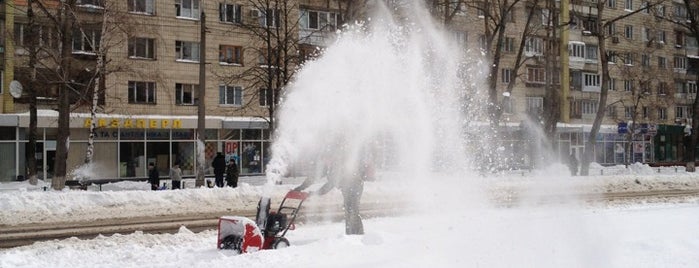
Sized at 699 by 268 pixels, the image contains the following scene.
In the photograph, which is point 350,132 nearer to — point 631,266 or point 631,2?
point 631,266

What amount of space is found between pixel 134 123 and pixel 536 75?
108 ft

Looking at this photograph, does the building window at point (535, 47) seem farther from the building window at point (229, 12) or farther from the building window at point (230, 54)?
the building window at point (229, 12)

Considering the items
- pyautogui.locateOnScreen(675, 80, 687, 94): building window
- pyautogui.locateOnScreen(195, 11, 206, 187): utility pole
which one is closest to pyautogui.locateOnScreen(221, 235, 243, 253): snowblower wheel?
pyautogui.locateOnScreen(195, 11, 206, 187): utility pole

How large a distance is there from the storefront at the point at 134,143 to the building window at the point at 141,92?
1.26 metres

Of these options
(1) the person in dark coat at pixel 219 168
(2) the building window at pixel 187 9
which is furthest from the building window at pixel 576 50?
(1) the person in dark coat at pixel 219 168

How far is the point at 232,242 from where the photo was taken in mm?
10719

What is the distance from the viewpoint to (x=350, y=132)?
12031mm

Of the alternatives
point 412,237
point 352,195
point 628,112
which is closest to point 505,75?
point 628,112

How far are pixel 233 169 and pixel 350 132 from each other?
14.1m

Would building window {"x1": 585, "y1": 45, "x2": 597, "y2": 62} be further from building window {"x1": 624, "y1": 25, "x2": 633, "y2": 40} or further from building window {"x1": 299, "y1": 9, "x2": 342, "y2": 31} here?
building window {"x1": 299, "y1": 9, "x2": 342, "y2": 31}

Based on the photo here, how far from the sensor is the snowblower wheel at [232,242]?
1050 cm

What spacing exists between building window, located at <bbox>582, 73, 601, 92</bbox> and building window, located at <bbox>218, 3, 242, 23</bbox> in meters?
33.4

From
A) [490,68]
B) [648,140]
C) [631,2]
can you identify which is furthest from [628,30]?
[490,68]

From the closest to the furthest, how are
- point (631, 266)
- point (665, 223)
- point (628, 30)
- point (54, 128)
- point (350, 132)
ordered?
1. point (631, 266)
2. point (350, 132)
3. point (665, 223)
4. point (54, 128)
5. point (628, 30)
